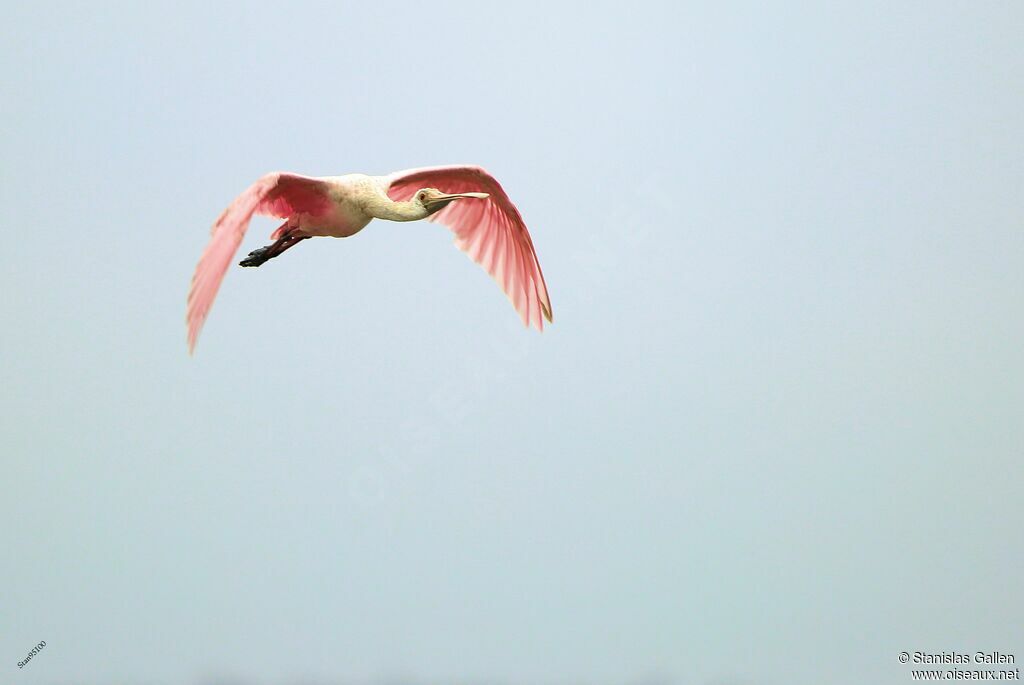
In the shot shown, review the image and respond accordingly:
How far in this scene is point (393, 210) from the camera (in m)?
4.31

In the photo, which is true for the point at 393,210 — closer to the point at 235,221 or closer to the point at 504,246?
the point at 235,221

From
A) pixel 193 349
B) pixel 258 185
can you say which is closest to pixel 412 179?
pixel 258 185

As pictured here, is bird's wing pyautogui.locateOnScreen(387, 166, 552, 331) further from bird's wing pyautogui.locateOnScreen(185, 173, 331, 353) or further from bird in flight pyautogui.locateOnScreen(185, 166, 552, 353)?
bird's wing pyautogui.locateOnScreen(185, 173, 331, 353)

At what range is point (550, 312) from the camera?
5.04m

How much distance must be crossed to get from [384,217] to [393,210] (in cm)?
4

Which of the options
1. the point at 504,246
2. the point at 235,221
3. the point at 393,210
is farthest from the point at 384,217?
the point at 504,246

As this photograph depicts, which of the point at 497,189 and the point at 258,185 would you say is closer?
the point at 258,185

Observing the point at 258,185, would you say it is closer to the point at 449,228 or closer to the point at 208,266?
the point at 208,266

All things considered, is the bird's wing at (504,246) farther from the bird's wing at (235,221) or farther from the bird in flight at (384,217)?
the bird's wing at (235,221)

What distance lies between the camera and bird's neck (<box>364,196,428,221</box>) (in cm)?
426

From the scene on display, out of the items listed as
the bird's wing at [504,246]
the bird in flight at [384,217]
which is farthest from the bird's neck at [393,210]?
the bird's wing at [504,246]

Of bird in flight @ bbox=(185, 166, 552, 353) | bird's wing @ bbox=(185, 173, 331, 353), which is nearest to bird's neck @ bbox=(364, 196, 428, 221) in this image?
bird in flight @ bbox=(185, 166, 552, 353)

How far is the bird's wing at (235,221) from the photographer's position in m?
3.76

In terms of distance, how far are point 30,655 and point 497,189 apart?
97.2 inches
